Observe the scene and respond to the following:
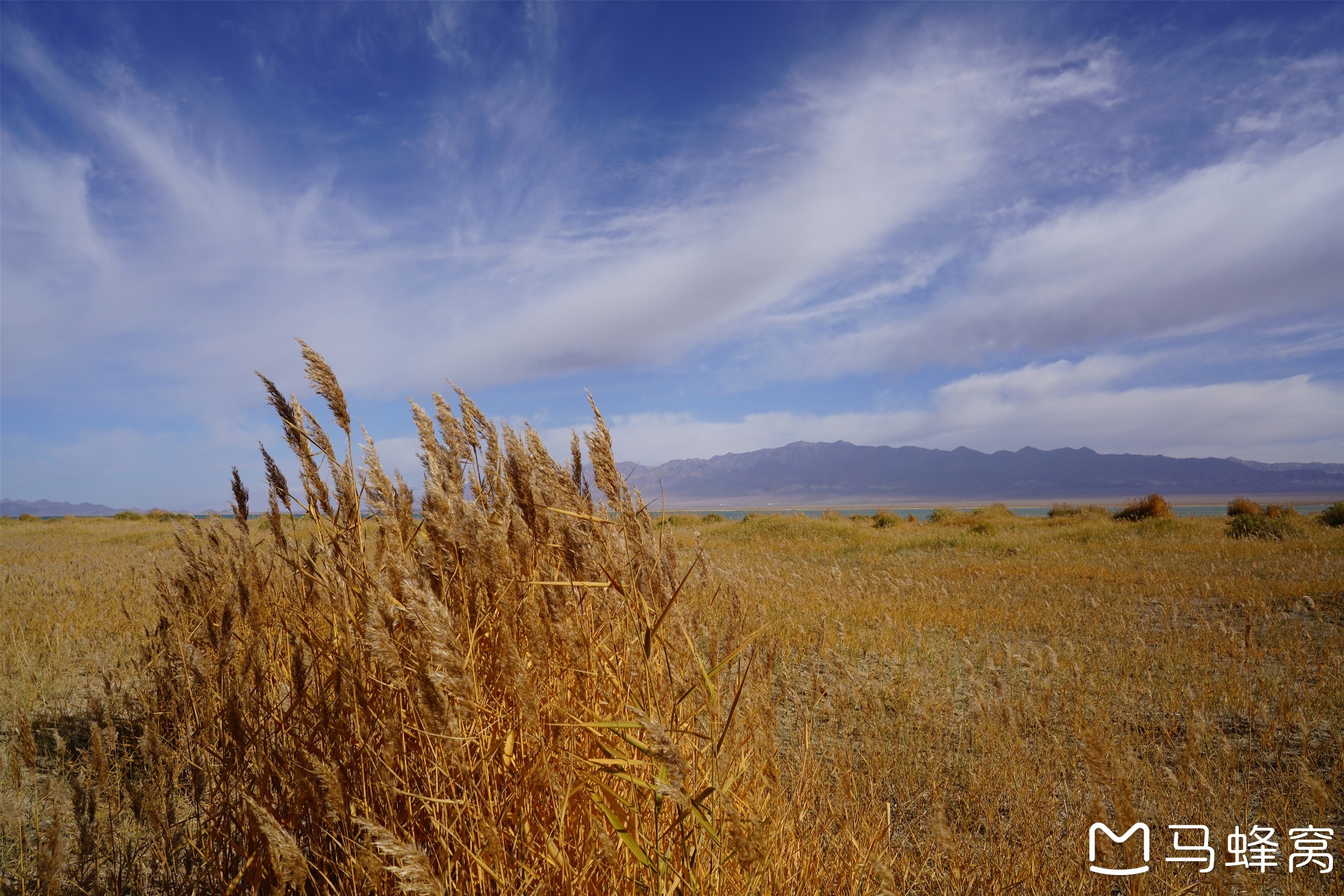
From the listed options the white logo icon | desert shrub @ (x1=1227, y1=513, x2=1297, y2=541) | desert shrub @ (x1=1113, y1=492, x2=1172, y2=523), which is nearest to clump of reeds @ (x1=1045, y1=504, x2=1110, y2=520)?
desert shrub @ (x1=1113, y1=492, x2=1172, y2=523)

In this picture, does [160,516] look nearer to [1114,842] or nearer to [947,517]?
[947,517]

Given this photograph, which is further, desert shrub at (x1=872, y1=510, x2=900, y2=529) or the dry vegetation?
desert shrub at (x1=872, y1=510, x2=900, y2=529)

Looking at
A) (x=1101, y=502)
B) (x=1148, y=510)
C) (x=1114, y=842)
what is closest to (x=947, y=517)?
(x=1148, y=510)

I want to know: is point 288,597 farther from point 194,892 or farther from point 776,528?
point 776,528

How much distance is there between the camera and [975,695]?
415 centimetres

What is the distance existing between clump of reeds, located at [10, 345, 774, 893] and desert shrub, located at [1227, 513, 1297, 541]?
19.3m

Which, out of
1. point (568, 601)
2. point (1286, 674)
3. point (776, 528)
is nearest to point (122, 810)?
point (568, 601)

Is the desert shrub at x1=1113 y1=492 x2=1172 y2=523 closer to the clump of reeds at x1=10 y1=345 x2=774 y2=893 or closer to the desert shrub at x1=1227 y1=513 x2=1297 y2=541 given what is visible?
the desert shrub at x1=1227 y1=513 x2=1297 y2=541

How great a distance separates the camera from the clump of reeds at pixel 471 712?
134 centimetres

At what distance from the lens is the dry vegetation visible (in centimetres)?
149

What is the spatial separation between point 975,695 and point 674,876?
11.0 ft

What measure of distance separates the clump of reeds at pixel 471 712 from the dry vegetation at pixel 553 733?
0.05 feet

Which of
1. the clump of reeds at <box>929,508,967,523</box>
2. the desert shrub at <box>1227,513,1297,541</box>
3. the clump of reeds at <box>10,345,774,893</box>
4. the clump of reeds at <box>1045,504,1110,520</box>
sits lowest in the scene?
the clump of reeds at <box>1045,504,1110,520</box>

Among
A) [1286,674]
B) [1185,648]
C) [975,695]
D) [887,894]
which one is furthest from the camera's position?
[1185,648]
